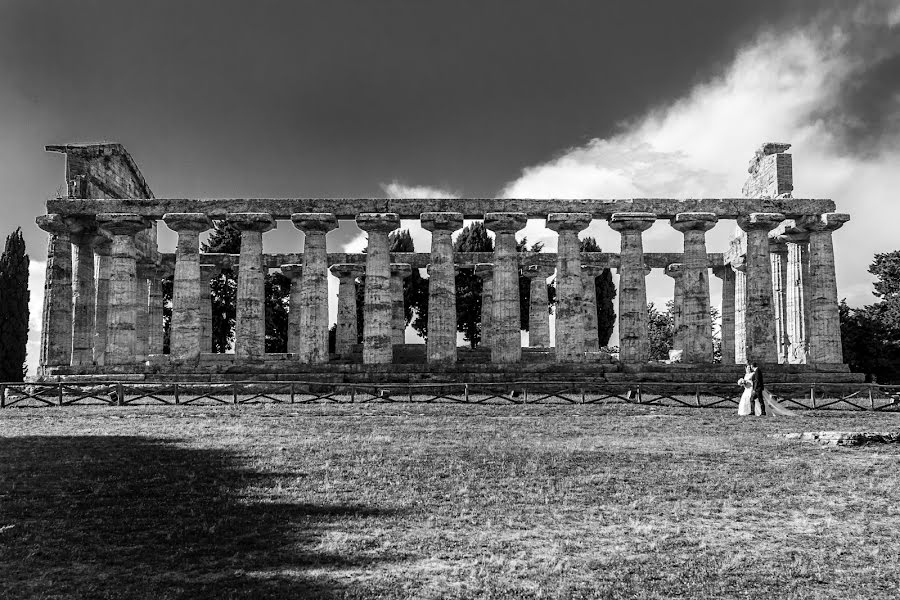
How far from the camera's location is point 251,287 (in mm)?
36719

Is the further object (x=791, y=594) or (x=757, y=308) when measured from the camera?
(x=757, y=308)

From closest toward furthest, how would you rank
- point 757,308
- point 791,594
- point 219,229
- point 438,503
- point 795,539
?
point 791,594 → point 795,539 → point 438,503 → point 757,308 → point 219,229

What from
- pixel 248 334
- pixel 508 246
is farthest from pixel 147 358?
pixel 508 246

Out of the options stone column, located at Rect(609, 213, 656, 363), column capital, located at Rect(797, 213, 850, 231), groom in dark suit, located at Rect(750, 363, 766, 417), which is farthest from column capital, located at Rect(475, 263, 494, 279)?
groom in dark suit, located at Rect(750, 363, 766, 417)

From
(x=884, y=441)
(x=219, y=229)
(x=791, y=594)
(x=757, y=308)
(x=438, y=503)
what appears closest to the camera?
(x=791, y=594)

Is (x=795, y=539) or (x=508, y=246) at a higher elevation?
(x=508, y=246)

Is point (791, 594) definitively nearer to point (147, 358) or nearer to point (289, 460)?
point (289, 460)

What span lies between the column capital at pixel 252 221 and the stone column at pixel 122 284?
474cm

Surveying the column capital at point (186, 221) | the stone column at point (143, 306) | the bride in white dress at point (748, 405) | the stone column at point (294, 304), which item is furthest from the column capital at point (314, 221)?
the bride in white dress at point (748, 405)

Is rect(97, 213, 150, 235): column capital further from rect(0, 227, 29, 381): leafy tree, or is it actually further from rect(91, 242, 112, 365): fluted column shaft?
rect(0, 227, 29, 381): leafy tree

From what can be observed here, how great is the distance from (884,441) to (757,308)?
775 inches

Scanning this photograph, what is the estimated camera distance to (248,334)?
36.3 meters

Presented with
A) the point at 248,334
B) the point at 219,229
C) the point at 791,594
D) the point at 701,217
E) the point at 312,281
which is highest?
the point at 219,229

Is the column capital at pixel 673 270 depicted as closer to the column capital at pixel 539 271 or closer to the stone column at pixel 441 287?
the column capital at pixel 539 271
